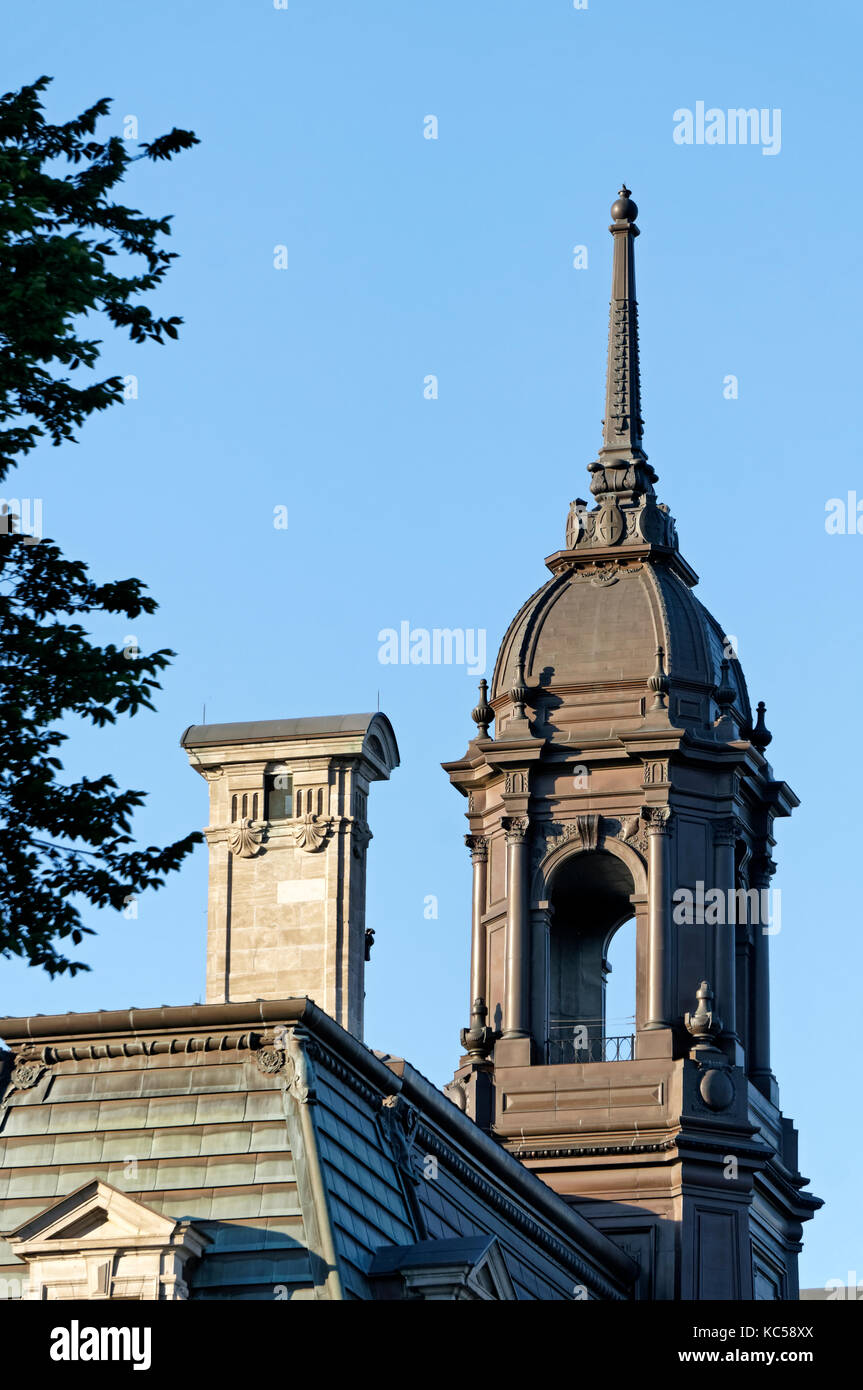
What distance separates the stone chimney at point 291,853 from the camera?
126 feet

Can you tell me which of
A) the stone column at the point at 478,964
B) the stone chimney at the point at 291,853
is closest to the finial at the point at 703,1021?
the stone column at the point at 478,964

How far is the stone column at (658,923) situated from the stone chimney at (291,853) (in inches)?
724

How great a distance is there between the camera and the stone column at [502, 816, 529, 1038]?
192 feet

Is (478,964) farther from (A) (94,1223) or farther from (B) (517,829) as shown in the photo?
(A) (94,1223)

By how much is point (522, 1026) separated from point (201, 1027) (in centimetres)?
2501

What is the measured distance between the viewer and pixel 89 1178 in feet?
108

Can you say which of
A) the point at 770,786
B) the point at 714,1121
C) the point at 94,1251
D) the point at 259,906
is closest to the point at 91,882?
the point at 94,1251

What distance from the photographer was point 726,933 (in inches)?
2306

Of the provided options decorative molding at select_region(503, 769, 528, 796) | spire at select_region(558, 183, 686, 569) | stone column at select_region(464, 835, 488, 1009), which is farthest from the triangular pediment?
spire at select_region(558, 183, 686, 569)

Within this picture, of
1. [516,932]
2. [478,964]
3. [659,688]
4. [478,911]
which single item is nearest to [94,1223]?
[516,932]

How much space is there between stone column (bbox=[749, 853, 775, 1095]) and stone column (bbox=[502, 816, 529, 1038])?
519 centimetres

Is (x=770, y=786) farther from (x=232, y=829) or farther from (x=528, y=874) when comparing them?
(x=232, y=829)

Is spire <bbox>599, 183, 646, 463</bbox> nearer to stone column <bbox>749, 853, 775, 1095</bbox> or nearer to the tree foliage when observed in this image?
stone column <bbox>749, 853, 775, 1095</bbox>

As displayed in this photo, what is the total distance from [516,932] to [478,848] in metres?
2.89
